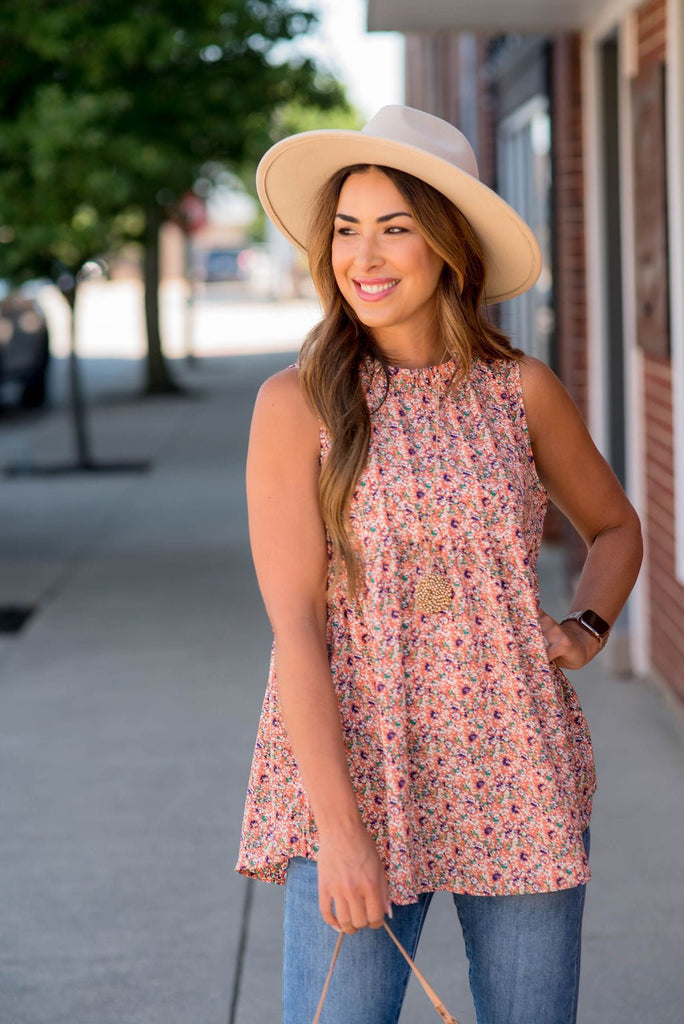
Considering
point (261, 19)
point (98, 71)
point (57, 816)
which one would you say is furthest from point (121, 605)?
point (261, 19)

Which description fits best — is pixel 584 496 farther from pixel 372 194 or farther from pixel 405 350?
pixel 372 194

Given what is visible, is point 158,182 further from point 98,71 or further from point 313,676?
point 313,676

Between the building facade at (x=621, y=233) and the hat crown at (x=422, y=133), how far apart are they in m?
3.27

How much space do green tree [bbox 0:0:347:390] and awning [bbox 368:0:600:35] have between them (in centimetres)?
403

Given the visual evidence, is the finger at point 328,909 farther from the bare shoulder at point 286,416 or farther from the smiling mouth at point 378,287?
the smiling mouth at point 378,287

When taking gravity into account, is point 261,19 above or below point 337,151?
above

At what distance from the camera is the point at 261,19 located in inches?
519

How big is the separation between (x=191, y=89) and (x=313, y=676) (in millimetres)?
11114

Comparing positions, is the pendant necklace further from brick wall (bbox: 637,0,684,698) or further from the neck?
brick wall (bbox: 637,0,684,698)

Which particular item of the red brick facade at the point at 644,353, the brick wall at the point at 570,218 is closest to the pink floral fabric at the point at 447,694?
the red brick facade at the point at 644,353

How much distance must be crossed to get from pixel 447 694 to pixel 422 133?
32.4 inches

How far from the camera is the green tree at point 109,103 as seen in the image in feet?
33.8

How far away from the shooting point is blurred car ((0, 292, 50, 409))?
1775cm

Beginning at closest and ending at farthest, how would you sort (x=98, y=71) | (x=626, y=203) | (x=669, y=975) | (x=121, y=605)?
(x=669, y=975), (x=626, y=203), (x=121, y=605), (x=98, y=71)
